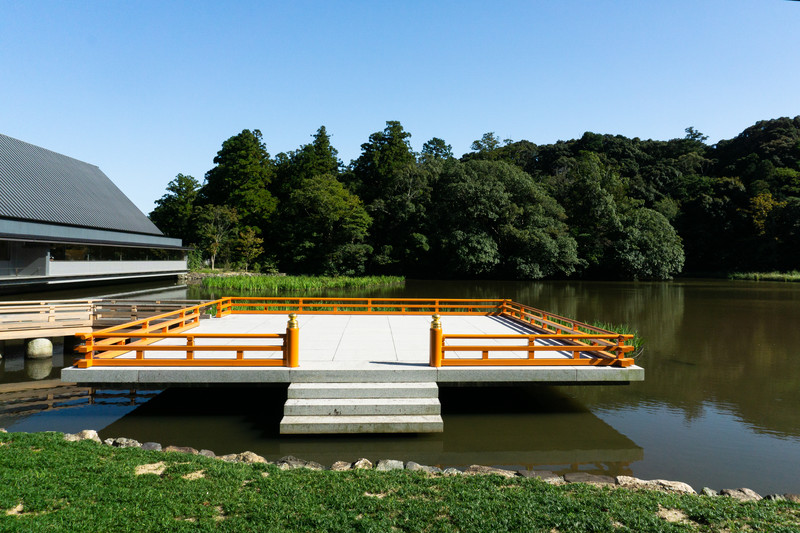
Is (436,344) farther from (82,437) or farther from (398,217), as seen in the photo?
(398,217)

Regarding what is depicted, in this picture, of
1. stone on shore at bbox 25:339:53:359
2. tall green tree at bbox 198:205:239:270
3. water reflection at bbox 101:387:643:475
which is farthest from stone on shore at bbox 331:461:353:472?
tall green tree at bbox 198:205:239:270

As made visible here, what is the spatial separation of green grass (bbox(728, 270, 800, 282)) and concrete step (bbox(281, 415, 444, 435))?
57.7 meters

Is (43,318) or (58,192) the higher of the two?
(58,192)

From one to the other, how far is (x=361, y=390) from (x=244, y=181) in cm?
5489

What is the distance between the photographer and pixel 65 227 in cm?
2884

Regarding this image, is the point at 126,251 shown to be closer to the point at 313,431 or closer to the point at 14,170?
the point at 14,170

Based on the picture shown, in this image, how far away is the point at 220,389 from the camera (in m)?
10.4

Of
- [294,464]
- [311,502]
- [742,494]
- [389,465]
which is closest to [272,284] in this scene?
[294,464]

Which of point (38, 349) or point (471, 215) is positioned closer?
point (38, 349)

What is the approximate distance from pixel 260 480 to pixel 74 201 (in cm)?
3582

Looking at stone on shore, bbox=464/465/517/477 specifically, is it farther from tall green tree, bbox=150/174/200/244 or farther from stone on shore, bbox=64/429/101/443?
tall green tree, bbox=150/174/200/244

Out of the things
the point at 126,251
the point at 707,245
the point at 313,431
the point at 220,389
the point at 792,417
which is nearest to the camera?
the point at 313,431

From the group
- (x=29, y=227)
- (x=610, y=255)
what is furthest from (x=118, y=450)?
A: (x=610, y=255)

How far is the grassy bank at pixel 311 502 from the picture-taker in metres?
4.36
